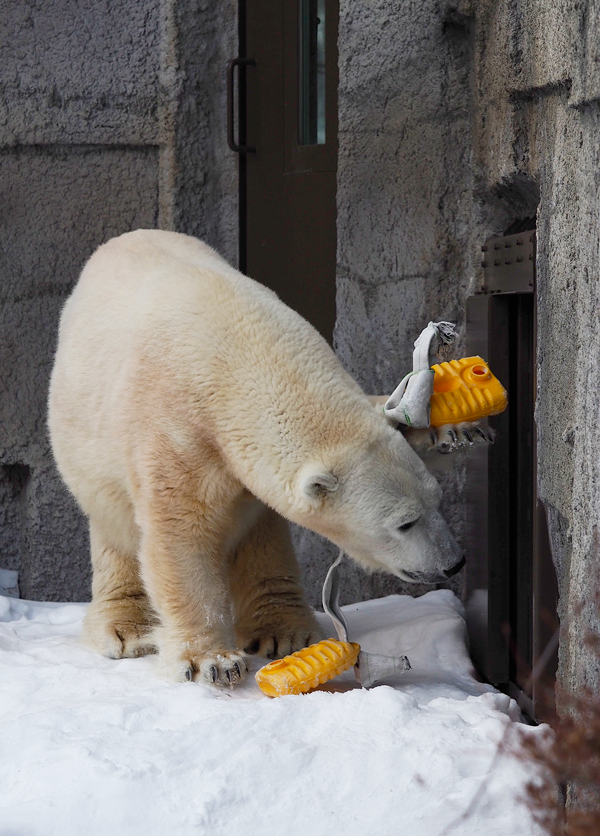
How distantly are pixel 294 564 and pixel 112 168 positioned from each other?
218 cm

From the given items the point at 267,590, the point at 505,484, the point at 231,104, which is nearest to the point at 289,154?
the point at 231,104

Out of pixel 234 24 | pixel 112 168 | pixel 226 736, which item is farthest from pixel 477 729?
pixel 234 24

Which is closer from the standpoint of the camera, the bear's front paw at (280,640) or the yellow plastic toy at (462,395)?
the yellow plastic toy at (462,395)

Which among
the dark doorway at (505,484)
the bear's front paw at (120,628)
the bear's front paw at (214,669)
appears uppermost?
the dark doorway at (505,484)

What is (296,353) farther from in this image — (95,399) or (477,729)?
(477,729)

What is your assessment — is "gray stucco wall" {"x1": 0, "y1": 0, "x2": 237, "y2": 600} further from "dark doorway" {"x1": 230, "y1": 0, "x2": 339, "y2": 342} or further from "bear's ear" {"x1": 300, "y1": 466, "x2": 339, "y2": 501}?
"bear's ear" {"x1": 300, "y1": 466, "x2": 339, "y2": 501}

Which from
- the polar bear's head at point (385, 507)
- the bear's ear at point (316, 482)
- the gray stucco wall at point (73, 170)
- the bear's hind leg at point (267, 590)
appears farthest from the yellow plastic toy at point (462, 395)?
the gray stucco wall at point (73, 170)

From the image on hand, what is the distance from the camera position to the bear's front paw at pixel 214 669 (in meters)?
2.83

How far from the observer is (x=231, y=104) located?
4.63m

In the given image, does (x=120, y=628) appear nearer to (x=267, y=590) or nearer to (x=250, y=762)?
(x=267, y=590)

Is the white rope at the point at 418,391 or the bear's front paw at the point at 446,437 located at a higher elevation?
the white rope at the point at 418,391

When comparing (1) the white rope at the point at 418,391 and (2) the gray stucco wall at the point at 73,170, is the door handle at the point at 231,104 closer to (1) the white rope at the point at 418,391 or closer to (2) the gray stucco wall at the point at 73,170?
(2) the gray stucco wall at the point at 73,170

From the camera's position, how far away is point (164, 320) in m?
2.88

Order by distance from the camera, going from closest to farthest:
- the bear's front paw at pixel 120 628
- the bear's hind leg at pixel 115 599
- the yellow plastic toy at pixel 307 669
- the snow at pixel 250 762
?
1. the snow at pixel 250 762
2. the yellow plastic toy at pixel 307 669
3. the bear's front paw at pixel 120 628
4. the bear's hind leg at pixel 115 599
